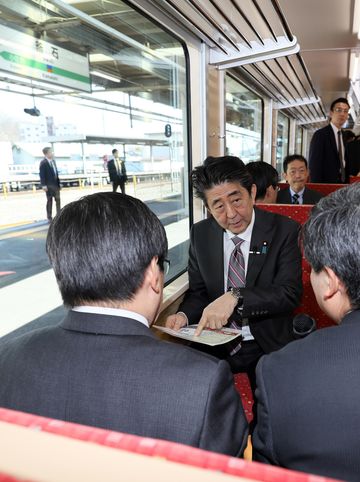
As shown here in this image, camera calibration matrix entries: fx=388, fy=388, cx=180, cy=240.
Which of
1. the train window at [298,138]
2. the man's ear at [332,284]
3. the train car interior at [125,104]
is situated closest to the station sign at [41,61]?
the train car interior at [125,104]

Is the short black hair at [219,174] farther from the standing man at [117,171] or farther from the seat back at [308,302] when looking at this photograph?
the seat back at [308,302]

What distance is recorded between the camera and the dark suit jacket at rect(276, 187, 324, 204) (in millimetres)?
3479

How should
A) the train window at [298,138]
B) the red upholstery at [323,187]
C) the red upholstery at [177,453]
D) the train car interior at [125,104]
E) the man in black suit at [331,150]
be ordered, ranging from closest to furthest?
the red upholstery at [177,453]
the train car interior at [125,104]
the red upholstery at [323,187]
the man in black suit at [331,150]
the train window at [298,138]

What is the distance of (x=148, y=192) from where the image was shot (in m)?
2.69

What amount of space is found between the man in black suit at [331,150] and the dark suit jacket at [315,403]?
373 cm

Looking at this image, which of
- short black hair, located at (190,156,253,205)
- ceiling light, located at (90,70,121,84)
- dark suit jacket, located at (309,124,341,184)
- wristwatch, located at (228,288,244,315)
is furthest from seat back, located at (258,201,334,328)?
dark suit jacket, located at (309,124,341,184)

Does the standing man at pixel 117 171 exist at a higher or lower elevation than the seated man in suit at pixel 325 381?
higher

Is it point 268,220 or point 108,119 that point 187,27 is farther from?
Result: point 268,220

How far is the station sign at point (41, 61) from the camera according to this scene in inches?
56.4

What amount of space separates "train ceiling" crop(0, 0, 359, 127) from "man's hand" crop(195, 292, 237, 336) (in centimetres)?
116

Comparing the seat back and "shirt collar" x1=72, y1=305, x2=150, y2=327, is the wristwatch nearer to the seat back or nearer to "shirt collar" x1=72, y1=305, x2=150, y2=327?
the seat back

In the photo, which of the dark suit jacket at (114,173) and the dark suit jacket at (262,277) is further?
the dark suit jacket at (114,173)

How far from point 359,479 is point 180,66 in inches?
109

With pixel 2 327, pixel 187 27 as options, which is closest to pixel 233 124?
pixel 187 27
